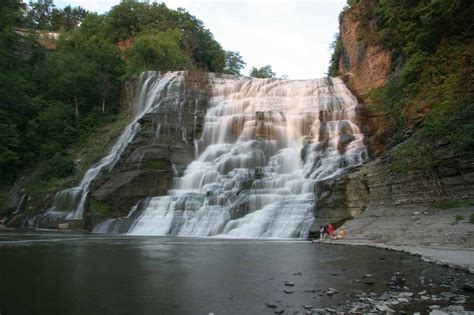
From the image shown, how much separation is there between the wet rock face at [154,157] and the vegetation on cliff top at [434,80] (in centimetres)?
1698

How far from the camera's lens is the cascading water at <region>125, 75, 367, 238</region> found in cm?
2536

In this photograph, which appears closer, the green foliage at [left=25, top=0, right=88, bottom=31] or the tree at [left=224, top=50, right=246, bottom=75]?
the tree at [left=224, top=50, right=246, bottom=75]

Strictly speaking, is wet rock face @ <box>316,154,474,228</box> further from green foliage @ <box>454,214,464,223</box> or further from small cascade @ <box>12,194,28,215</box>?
small cascade @ <box>12,194,28,215</box>

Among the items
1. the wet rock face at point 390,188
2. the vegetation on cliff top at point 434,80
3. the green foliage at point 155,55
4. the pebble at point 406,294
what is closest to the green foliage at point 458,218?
the wet rock face at point 390,188

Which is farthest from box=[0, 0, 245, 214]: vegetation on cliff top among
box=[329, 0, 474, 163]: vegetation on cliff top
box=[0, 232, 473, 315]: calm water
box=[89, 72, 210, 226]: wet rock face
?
box=[0, 232, 473, 315]: calm water

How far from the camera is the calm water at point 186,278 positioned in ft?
23.0

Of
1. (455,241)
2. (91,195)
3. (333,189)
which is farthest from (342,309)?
(91,195)

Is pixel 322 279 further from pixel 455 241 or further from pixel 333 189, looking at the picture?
pixel 333 189

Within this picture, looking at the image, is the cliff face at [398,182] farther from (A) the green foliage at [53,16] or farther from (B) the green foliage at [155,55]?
(A) the green foliage at [53,16]

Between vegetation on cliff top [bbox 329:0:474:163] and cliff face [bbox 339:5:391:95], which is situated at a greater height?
cliff face [bbox 339:5:391:95]

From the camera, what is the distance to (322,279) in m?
9.40

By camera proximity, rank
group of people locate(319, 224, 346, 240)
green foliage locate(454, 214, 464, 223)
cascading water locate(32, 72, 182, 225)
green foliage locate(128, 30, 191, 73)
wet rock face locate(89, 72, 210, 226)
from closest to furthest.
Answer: green foliage locate(454, 214, 464, 223) < group of people locate(319, 224, 346, 240) < wet rock face locate(89, 72, 210, 226) < cascading water locate(32, 72, 182, 225) < green foliage locate(128, 30, 191, 73)

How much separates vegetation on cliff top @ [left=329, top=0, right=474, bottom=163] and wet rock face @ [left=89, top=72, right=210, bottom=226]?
17.0 metres

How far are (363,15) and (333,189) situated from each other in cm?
2337
